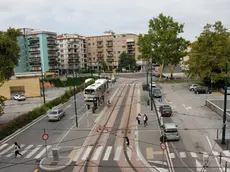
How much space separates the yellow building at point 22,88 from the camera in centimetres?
5284

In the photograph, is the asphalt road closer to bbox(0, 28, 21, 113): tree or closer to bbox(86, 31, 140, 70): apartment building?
bbox(0, 28, 21, 113): tree

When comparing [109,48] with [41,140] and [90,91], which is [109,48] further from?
[41,140]

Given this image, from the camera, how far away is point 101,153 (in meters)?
20.3

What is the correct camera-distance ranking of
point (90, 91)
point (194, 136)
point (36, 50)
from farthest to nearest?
1. point (36, 50)
2. point (90, 91)
3. point (194, 136)

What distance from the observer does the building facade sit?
316ft

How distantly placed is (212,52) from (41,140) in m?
36.7

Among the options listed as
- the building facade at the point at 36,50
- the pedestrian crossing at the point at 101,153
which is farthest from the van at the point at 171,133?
the building facade at the point at 36,50

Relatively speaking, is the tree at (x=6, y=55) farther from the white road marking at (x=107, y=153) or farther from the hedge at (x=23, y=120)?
the white road marking at (x=107, y=153)

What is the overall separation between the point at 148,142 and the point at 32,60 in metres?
85.5

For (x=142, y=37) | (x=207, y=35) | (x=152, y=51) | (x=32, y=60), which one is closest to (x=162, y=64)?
(x=152, y=51)

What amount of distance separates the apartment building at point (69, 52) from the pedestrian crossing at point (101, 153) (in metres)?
93.4

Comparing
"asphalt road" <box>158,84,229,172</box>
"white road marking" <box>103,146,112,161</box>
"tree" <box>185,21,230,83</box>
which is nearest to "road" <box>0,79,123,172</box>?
"white road marking" <box>103,146,112,161</box>

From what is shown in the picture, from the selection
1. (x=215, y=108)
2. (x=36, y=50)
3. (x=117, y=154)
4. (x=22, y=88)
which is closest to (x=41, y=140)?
(x=117, y=154)

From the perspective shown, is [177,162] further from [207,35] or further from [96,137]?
[207,35]
